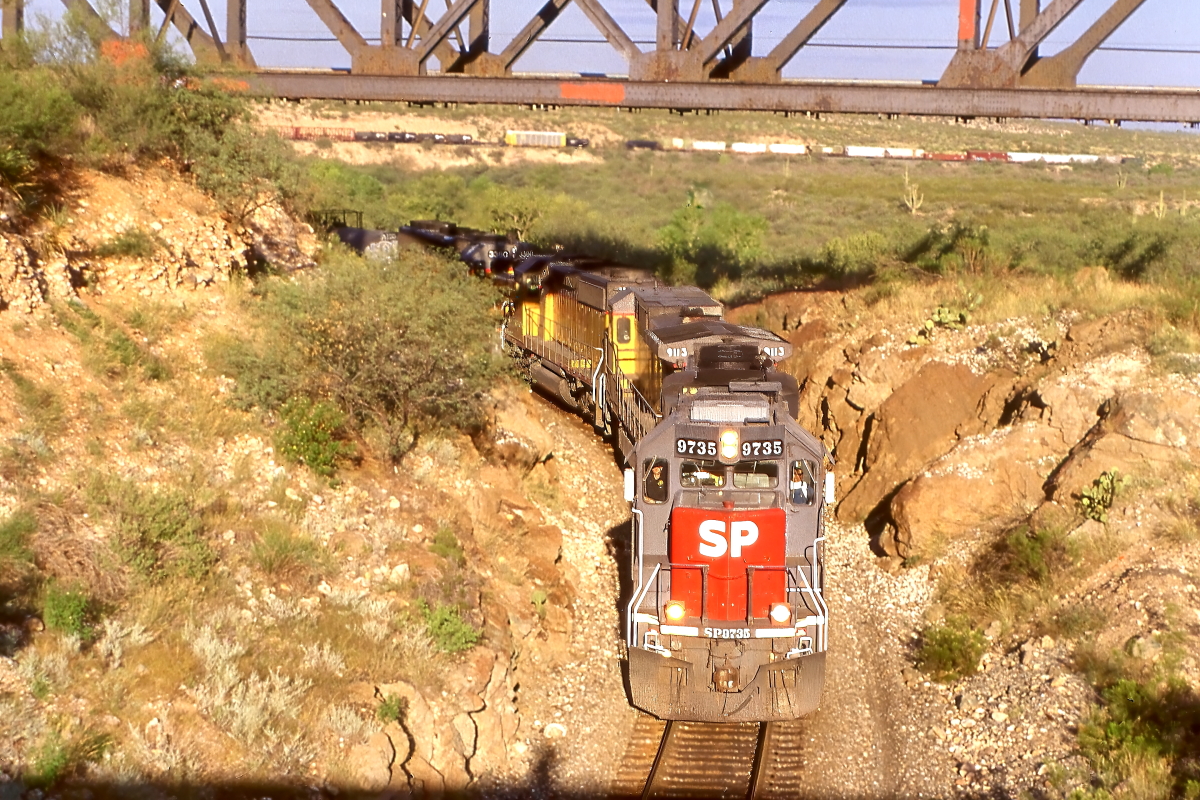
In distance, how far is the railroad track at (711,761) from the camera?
1212cm

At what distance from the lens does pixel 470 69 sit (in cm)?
1725

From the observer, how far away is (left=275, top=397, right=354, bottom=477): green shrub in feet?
51.0

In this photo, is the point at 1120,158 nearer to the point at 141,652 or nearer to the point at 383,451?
the point at 383,451

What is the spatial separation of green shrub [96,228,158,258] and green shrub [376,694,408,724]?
958 cm

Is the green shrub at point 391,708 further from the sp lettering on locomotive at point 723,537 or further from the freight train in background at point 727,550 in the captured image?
the sp lettering on locomotive at point 723,537

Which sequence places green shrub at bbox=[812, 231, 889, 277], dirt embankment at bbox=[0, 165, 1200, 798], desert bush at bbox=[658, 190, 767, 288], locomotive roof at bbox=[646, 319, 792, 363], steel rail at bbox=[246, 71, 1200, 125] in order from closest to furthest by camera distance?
dirt embankment at bbox=[0, 165, 1200, 798], locomotive roof at bbox=[646, 319, 792, 363], steel rail at bbox=[246, 71, 1200, 125], green shrub at bbox=[812, 231, 889, 277], desert bush at bbox=[658, 190, 767, 288]

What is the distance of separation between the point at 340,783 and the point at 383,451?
7.35 m

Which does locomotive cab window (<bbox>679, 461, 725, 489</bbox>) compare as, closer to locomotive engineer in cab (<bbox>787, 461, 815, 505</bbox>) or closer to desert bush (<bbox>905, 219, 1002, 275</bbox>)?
locomotive engineer in cab (<bbox>787, 461, 815, 505</bbox>)

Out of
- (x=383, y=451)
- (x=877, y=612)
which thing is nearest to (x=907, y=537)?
(x=877, y=612)

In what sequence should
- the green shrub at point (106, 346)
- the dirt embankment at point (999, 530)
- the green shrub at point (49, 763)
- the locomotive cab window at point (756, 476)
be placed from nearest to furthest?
the green shrub at point (49, 763), the locomotive cab window at point (756, 476), the dirt embankment at point (999, 530), the green shrub at point (106, 346)

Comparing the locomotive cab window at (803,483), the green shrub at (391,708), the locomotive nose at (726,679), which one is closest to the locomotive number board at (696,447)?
the locomotive cab window at (803,483)

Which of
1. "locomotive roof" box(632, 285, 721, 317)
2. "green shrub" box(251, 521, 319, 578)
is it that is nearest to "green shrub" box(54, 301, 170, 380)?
"green shrub" box(251, 521, 319, 578)

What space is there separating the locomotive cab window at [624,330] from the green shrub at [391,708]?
916cm

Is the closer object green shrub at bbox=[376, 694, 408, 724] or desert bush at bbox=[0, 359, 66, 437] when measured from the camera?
green shrub at bbox=[376, 694, 408, 724]
